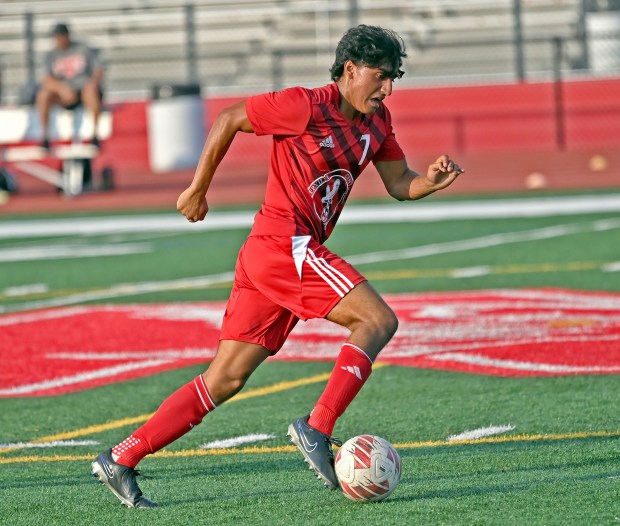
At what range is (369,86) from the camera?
5535 millimetres

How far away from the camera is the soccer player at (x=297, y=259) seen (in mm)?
5406

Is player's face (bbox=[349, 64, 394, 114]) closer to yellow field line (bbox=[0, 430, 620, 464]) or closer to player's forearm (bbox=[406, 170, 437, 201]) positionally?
player's forearm (bbox=[406, 170, 437, 201])

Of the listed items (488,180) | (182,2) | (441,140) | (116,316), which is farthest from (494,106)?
(116,316)

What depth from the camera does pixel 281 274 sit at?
5480mm

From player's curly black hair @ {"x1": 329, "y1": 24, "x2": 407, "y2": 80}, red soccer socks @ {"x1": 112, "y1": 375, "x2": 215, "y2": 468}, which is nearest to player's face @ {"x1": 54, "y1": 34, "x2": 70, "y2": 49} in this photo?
player's curly black hair @ {"x1": 329, "y1": 24, "x2": 407, "y2": 80}

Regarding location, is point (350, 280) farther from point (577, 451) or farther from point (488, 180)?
point (488, 180)

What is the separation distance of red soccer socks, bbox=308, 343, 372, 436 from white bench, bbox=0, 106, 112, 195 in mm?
16345

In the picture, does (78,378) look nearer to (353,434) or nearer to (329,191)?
(353,434)

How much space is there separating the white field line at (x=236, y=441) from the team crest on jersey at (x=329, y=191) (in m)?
1.40

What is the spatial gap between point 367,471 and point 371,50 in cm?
161

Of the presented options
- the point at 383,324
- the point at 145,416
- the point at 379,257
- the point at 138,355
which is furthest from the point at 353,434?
Result: the point at 379,257

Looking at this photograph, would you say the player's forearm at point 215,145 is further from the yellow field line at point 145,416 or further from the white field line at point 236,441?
the yellow field line at point 145,416

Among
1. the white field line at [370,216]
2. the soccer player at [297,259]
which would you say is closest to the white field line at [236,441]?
the soccer player at [297,259]

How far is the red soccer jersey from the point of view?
18.2 feet
